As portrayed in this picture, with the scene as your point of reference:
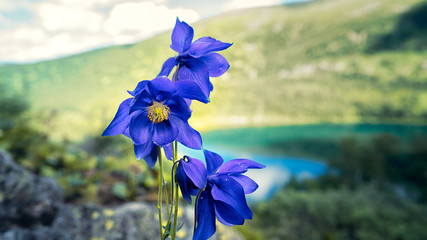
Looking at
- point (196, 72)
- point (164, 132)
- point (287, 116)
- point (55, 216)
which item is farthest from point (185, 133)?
point (287, 116)

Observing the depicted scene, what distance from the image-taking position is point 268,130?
23.4 meters

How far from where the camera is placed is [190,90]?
1.70 feet

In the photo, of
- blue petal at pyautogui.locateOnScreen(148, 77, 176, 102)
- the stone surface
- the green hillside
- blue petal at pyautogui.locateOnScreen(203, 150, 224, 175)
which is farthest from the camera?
the green hillside

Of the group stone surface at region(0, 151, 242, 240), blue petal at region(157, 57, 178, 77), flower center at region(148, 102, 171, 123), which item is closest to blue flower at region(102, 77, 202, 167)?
flower center at region(148, 102, 171, 123)

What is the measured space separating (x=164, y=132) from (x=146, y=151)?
7 centimetres

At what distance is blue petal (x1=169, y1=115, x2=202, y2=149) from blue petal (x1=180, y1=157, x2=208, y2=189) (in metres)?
0.04

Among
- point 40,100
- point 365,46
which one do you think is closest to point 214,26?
point 40,100

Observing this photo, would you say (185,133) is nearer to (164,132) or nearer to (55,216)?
(164,132)

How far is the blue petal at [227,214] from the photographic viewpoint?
1.91ft

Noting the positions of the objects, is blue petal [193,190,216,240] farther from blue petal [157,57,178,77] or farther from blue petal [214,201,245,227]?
blue petal [157,57,178,77]

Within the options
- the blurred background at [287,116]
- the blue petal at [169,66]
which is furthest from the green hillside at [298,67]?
the blue petal at [169,66]

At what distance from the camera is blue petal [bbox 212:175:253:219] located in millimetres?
555

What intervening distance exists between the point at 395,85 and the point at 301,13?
49.2 feet

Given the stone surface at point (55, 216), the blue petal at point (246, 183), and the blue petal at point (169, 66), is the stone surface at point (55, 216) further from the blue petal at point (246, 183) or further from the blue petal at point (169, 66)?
the blue petal at point (169, 66)
